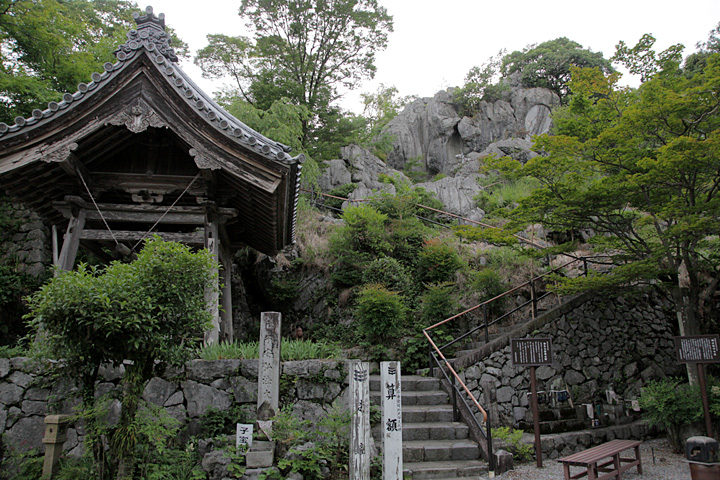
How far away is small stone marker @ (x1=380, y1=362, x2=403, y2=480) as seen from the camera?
205 inches

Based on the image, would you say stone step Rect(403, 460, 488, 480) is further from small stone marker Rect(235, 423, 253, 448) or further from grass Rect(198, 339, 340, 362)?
small stone marker Rect(235, 423, 253, 448)

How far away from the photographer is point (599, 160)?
344 inches

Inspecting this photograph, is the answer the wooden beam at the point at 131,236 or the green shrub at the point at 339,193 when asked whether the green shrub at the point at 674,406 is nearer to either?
the wooden beam at the point at 131,236

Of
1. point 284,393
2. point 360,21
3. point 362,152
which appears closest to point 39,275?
point 284,393

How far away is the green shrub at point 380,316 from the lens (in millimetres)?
9391

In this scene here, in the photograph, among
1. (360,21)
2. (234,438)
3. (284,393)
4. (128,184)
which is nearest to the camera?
(234,438)

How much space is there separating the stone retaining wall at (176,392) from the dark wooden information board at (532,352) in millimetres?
3265

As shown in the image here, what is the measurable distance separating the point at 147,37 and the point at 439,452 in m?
8.16

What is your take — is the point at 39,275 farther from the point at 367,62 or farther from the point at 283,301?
the point at 367,62

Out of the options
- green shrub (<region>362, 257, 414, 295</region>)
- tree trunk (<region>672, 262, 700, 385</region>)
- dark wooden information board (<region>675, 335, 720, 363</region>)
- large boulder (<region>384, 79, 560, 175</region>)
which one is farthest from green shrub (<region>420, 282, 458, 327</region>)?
large boulder (<region>384, 79, 560, 175</region>)

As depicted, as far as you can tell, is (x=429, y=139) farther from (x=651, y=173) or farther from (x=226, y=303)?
(x=226, y=303)

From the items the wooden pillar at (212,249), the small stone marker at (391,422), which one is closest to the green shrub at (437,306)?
the small stone marker at (391,422)

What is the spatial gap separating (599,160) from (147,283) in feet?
28.1

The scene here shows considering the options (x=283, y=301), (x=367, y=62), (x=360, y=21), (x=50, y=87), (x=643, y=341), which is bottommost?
(x=643, y=341)
